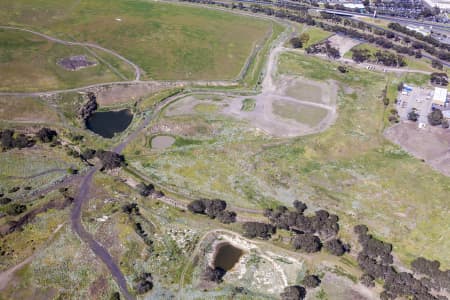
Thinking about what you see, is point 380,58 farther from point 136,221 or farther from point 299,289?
point 136,221

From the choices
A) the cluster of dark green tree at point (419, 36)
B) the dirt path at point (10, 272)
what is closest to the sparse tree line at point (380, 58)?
the cluster of dark green tree at point (419, 36)

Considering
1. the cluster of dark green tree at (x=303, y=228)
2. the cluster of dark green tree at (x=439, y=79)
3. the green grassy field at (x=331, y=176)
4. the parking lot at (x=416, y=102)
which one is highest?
the cluster of dark green tree at (x=439, y=79)

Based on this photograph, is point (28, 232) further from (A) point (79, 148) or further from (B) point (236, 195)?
(B) point (236, 195)

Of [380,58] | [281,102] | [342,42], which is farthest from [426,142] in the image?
[342,42]

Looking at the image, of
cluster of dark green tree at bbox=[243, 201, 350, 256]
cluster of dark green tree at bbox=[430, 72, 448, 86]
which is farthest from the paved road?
cluster of dark green tree at bbox=[430, 72, 448, 86]

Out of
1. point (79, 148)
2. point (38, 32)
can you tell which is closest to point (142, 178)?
point (79, 148)

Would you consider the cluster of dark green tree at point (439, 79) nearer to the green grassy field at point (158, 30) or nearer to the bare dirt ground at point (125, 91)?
the green grassy field at point (158, 30)
